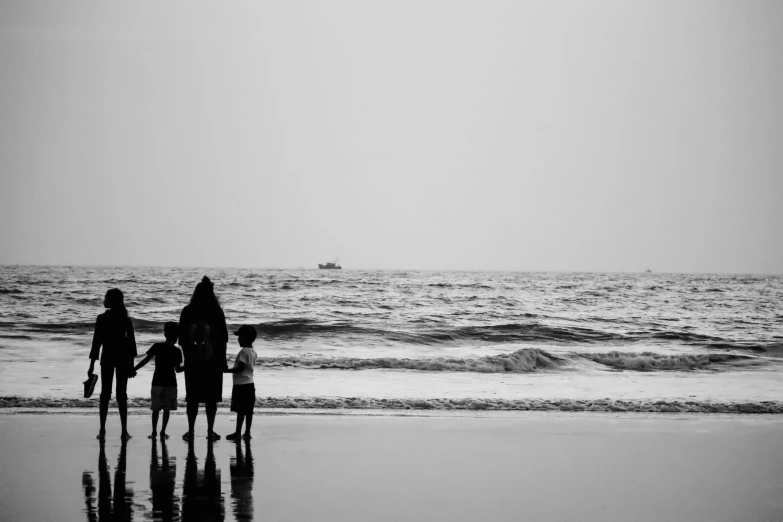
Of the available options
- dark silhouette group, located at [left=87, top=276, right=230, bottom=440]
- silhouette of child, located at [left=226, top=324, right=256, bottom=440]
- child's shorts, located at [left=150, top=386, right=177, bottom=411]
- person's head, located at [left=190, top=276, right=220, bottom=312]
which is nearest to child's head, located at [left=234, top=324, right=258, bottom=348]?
silhouette of child, located at [left=226, top=324, right=256, bottom=440]

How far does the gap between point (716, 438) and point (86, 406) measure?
28.7 feet

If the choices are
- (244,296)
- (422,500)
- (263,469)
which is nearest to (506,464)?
(422,500)

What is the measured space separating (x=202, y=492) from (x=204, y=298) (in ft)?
9.28

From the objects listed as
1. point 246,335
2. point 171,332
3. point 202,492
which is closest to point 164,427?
point 171,332

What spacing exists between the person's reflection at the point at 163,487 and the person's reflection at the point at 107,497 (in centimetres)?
19

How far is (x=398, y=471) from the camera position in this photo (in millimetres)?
6973

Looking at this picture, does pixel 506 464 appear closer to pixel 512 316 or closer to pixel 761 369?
pixel 761 369

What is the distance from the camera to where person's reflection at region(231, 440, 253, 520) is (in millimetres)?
5478

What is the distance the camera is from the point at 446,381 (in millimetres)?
15555

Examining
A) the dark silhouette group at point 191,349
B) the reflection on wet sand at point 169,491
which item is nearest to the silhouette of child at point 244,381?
the dark silhouette group at point 191,349

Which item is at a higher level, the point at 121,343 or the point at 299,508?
the point at 121,343

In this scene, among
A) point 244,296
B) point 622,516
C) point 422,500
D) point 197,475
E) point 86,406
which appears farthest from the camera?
point 244,296

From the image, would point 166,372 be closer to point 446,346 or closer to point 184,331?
point 184,331

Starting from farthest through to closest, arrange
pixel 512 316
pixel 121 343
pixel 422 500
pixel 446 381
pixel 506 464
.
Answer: pixel 512 316 < pixel 446 381 < pixel 121 343 < pixel 506 464 < pixel 422 500
